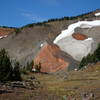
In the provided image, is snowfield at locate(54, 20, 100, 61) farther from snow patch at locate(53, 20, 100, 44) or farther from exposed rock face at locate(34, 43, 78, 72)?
exposed rock face at locate(34, 43, 78, 72)

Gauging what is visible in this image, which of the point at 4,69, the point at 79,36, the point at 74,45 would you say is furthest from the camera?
the point at 79,36

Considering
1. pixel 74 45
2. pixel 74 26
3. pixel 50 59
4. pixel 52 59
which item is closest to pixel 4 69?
pixel 52 59

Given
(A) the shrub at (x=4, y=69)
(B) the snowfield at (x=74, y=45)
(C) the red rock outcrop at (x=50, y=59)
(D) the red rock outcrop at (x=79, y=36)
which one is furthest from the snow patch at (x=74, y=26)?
(A) the shrub at (x=4, y=69)

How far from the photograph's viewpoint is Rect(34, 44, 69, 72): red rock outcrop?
98037mm

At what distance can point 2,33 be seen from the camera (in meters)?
174

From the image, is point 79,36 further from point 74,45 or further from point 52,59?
point 52,59

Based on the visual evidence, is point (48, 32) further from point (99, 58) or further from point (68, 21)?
point (99, 58)

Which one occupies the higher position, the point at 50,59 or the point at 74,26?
the point at 74,26

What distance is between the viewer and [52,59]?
10225 cm

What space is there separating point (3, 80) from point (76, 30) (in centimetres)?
8705

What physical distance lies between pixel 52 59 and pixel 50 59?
0.77 m

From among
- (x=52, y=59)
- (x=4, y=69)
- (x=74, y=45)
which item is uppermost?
(x=74, y=45)

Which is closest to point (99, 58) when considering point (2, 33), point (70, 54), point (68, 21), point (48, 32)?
point (70, 54)

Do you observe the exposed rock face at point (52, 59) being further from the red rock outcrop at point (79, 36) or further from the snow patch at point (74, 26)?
the red rock outcrop at point (79, 36)
